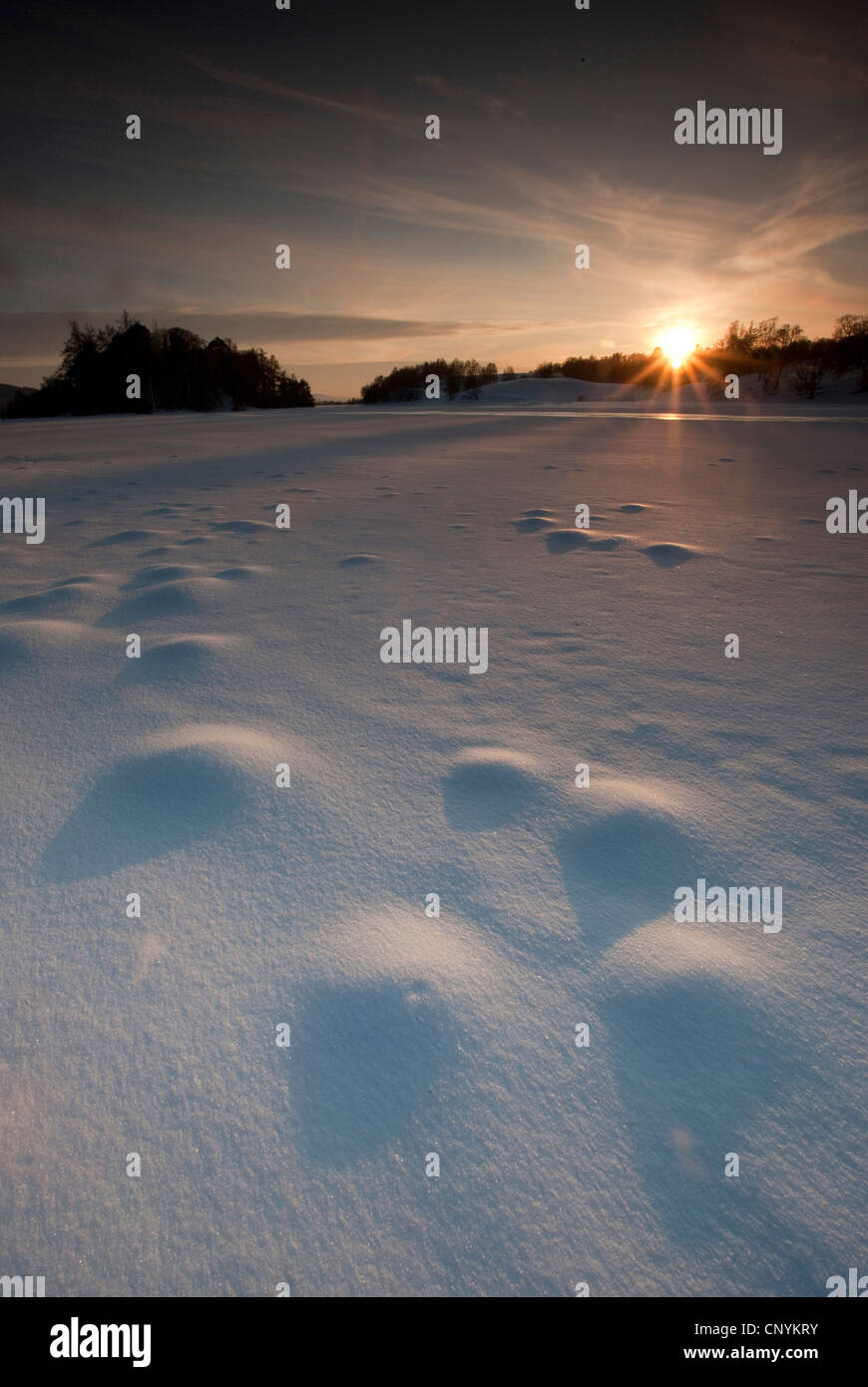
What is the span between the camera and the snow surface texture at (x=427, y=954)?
76 centimetres

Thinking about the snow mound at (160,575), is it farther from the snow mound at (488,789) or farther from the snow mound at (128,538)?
the snow mound at (488,789)

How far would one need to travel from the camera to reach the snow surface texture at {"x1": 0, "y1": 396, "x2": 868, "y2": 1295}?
0.76 m

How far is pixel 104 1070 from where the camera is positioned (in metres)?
0.90

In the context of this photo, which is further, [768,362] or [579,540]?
[768,362]

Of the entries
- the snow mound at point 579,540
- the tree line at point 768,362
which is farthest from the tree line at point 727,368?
the snow mound at point 579,540

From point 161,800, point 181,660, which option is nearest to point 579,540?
point 181,660

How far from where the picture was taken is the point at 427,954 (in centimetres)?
106

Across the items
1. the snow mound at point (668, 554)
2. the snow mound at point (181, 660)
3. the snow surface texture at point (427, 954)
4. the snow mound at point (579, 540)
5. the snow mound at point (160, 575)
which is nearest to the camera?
the snow surface texture at point (427, 954)

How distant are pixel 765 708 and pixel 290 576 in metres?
2.07

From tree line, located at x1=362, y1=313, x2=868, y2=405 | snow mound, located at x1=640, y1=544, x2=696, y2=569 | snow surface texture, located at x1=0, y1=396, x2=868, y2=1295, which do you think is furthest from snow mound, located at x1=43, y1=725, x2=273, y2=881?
tree line, located at x1=362, y1=313, x2=868, y2=405

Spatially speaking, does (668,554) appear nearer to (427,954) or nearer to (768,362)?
(427,954)

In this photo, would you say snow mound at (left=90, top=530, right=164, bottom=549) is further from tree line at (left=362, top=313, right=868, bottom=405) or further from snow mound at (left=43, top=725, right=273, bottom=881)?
tree line at (left=362, top=313, right=868, bottom=405)

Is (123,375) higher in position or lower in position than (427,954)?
higher
